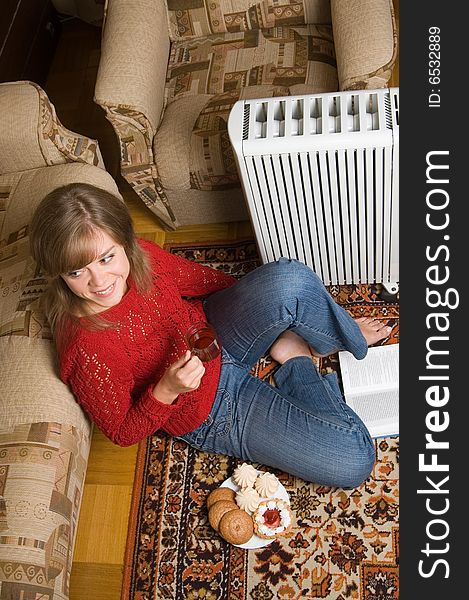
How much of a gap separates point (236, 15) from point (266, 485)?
1526mm

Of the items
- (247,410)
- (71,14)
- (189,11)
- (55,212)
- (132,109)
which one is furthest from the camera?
(71,14)

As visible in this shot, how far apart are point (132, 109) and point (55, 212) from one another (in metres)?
0.74

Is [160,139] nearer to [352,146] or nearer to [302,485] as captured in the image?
[352,146]

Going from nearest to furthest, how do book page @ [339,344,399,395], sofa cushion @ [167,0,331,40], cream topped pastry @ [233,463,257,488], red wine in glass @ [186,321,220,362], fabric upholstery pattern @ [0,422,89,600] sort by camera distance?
1. fabric upholstery pattern @ [0,422,89,600]
2. red wine in glass @ [186,321,220,362]
3. cream topped pastry @ [233,463,257,488]
4. book page @ [339,344,399,395]
5. sofa cushion @ [167,0,331,40]

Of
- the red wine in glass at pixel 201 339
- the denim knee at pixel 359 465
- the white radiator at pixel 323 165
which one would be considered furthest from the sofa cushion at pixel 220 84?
the denim knee at pixel 359 465

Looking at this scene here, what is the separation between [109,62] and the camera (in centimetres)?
212

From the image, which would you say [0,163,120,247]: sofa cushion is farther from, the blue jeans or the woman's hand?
the woman's hand

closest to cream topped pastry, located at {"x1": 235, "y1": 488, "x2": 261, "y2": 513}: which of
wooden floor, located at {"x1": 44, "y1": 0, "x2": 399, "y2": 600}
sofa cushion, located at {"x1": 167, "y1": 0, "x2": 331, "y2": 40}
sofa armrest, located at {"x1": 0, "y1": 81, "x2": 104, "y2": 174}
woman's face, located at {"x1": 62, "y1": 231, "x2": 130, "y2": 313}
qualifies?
wooden floor, located at {"x1": 44, "y1": 0, "x2": 399, "y2": 600}

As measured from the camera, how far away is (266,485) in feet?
6.33

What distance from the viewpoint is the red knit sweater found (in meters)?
1.64

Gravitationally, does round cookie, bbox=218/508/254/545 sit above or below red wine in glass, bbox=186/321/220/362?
below

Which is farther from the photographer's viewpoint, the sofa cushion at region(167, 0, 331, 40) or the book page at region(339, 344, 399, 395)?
the sofa cushion at region(167, 0, 331, 40)

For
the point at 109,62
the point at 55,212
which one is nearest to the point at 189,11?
the point at 109,62

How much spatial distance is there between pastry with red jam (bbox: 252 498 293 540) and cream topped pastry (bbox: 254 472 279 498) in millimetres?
22
